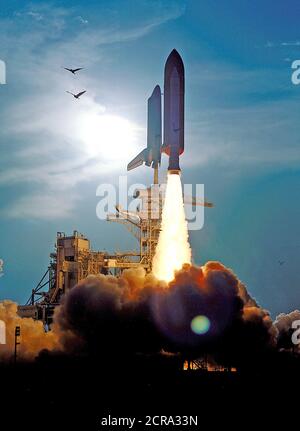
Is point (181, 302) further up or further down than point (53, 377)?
further up

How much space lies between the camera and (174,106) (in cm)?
8369

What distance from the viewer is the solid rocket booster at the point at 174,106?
83.4 meters

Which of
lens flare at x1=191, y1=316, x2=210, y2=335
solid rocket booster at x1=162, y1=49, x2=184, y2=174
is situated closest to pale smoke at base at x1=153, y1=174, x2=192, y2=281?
solid rocket booster at x1=162, y1=49, x2=184, y2=174

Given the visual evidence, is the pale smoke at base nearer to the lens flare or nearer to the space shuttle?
the space shuttle

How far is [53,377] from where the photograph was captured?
80500mm

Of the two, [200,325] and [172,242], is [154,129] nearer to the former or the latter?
[172,242]

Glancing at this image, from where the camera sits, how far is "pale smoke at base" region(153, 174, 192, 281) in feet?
288

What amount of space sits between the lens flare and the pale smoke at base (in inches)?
302
